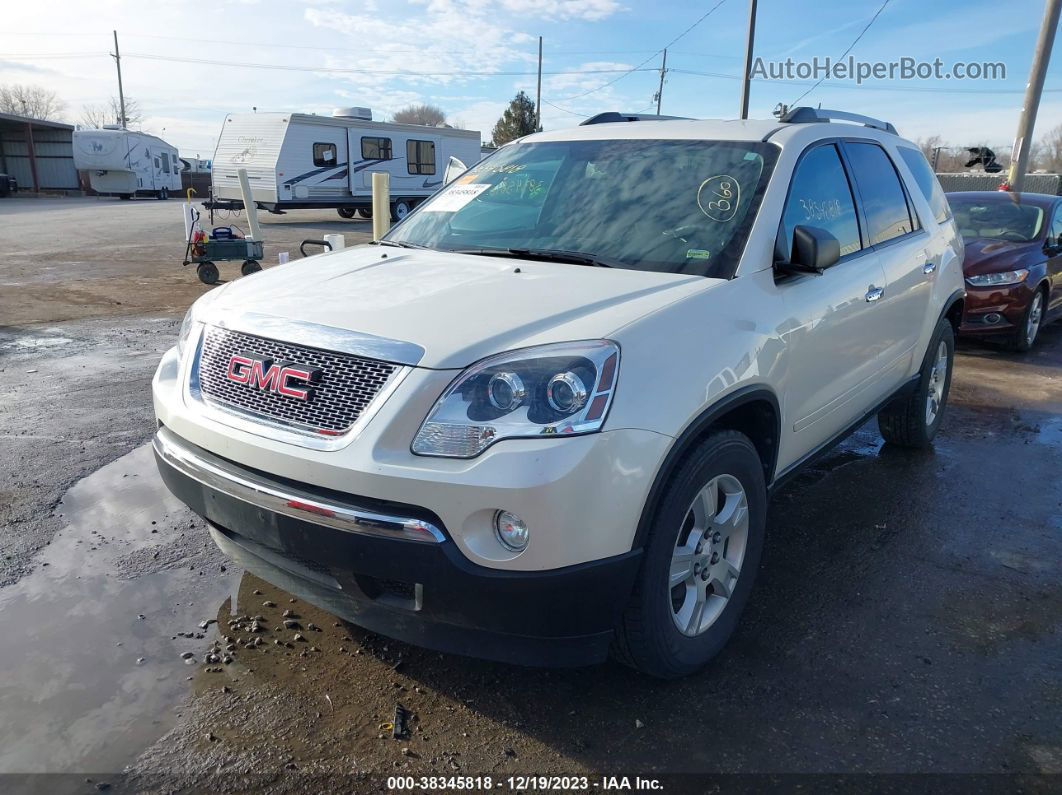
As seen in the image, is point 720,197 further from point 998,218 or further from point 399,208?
point 399,208

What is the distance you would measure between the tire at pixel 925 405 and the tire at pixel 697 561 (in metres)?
2.33

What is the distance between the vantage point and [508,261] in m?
3.24

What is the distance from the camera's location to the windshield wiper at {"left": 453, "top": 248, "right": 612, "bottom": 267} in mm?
3145

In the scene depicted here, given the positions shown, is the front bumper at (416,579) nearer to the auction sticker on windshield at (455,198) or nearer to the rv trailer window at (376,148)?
the auction sticker on windshield at (455,198)

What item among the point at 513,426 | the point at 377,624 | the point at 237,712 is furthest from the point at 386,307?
the point at 237,712

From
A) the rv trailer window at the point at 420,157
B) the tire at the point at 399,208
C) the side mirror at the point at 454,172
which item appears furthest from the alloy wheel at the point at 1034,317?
the rv trailer window at the point at 420,157

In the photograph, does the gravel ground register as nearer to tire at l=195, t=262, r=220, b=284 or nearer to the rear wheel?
the rear wheel

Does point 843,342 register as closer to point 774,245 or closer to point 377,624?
point 774,245

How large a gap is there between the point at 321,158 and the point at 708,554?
24.8 metres

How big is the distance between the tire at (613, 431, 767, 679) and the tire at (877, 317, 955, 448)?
233cm

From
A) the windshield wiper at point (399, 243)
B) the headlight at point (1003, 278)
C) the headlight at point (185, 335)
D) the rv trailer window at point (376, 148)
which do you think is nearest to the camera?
the headlight at point (185, 335)

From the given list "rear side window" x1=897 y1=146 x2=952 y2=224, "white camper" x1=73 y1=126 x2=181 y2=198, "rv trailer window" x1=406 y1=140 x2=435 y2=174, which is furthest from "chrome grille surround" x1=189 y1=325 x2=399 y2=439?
"white camper" x1=73 y1=126 x2=181 y2=198

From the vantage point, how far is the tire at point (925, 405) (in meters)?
4.92

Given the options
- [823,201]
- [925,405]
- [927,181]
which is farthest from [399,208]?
[823,201]
